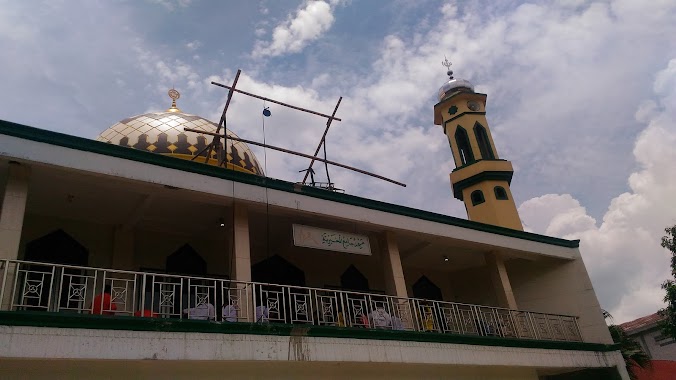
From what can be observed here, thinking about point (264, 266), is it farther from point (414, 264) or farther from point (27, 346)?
point (27, 346)

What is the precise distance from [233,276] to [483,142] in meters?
13.3

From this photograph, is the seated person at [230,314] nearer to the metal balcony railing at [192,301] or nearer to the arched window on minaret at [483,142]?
the metal balcony railing at [192,301]

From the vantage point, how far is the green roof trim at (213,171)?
752 centimetres

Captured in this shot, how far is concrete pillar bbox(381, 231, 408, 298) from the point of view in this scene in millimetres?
10456

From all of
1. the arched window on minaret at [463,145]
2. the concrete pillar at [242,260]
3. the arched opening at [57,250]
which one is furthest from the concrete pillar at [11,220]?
the arched window on minaret at [463,145]

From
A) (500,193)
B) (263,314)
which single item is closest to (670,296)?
(500,193)

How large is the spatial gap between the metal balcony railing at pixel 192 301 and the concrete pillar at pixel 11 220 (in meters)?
0.03

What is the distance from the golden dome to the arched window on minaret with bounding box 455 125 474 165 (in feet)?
25.3

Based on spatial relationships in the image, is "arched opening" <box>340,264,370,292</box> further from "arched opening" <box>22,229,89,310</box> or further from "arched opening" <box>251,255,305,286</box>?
"arched opening" <box>22,229,89,310</box>

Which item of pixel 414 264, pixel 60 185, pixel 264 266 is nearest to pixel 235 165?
pixel 264 266

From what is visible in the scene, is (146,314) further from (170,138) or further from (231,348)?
(170,138)

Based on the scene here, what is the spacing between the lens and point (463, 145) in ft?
65.5

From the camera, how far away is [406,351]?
9.06 metres

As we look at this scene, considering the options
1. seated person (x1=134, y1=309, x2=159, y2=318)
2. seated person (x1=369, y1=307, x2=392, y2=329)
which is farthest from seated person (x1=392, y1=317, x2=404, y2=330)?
seated person (x1=134, y1=309, x2=159, y2=318)
